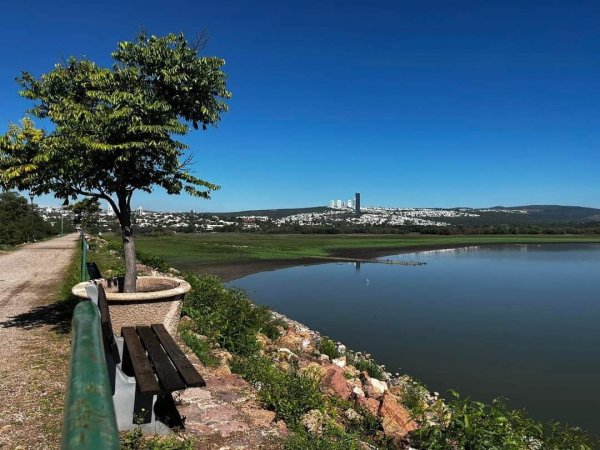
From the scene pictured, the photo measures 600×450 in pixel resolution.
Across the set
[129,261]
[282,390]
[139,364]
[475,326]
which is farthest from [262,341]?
[475,326]

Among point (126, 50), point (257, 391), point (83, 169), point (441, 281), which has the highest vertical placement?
point (126, 50)

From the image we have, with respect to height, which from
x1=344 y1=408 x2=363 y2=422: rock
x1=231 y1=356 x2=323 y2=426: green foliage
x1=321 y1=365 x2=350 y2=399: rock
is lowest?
x1=344 y1=408 x2=363 y2=422: rock

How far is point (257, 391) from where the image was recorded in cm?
646

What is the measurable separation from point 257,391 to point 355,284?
1024 inches

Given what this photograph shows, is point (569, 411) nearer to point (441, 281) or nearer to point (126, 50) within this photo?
point (126, 50)

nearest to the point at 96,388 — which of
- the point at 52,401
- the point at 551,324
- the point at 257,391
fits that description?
the point at 52,401

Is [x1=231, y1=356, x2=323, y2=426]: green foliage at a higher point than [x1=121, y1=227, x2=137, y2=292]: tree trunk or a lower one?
lower

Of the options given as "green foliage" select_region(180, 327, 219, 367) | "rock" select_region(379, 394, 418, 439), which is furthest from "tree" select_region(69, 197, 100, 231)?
"rock" select_region(379, 394, 418, 439)

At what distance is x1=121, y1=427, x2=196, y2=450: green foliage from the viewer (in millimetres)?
4094

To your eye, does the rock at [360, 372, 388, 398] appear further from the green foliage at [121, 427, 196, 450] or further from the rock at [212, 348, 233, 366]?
the green foliage at [121, 427, 196, 450]

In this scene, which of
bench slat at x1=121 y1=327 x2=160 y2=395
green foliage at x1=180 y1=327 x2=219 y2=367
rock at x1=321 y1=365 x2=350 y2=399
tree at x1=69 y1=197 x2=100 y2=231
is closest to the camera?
bench slat at x1=121 y1=327 x2=160 y2=395

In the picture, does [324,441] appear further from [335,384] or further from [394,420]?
[335,384]

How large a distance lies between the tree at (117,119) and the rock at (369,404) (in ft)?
14.0

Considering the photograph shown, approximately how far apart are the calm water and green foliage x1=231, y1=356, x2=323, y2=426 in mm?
6451
